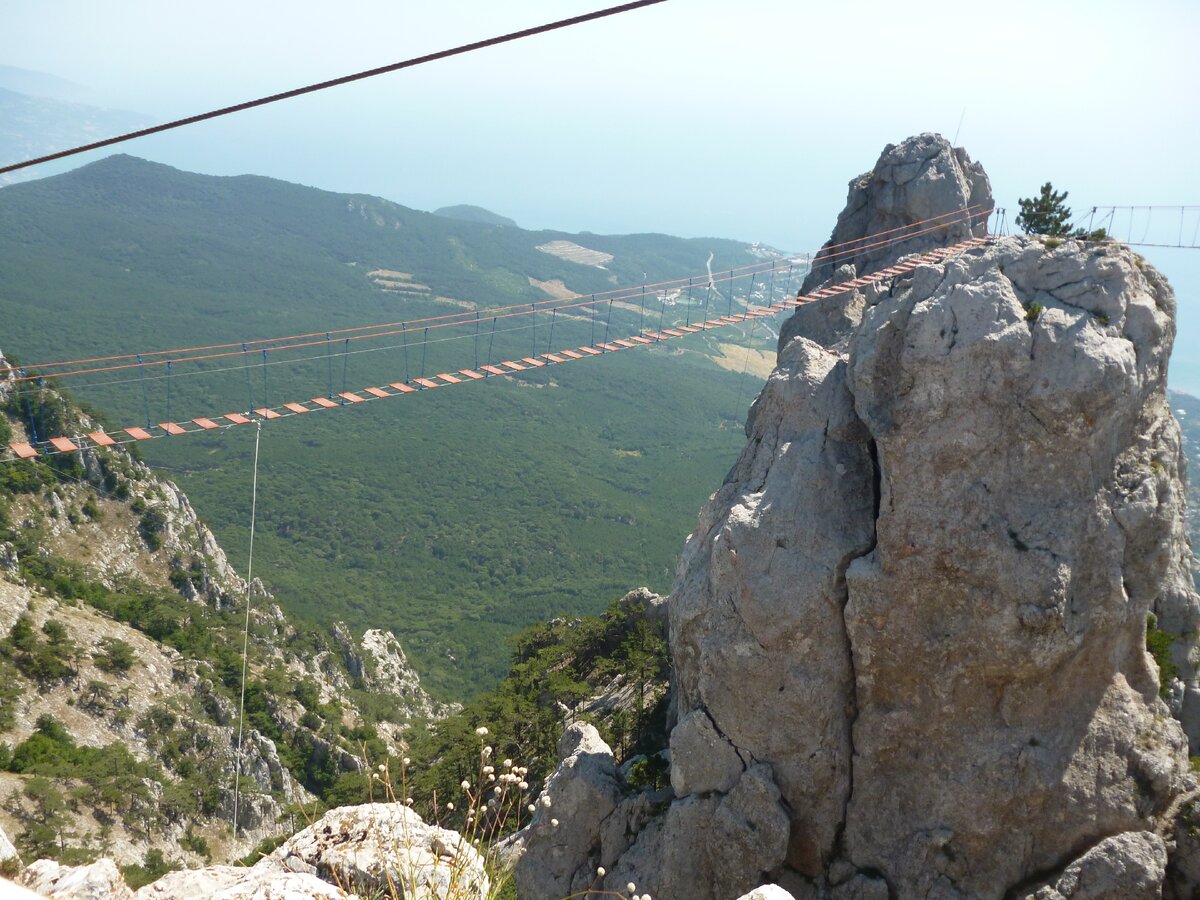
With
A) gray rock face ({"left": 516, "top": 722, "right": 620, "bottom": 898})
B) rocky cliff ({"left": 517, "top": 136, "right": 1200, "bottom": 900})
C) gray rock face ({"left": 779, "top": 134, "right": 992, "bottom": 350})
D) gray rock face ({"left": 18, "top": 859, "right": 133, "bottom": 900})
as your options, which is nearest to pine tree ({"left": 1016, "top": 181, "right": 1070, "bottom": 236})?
gray rock face ({"left": 779, "top": 134, "right": 992, "bottom": 350})

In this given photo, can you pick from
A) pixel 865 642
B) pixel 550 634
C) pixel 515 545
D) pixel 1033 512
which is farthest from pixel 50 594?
pixel 515 545

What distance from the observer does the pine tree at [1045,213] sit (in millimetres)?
31234

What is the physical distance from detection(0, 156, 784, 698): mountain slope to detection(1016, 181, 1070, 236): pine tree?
18306mm

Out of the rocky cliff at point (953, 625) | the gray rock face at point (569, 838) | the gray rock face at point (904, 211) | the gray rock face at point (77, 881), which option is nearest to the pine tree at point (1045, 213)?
the gray rock face at point (904, 211)

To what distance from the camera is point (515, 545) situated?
93.6 meters

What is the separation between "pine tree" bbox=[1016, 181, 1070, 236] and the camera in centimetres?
3123

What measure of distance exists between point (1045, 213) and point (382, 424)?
93.6 metres

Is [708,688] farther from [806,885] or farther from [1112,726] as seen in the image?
[1112,726]

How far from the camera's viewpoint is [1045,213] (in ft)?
104

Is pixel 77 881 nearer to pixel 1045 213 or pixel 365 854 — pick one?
pixel 365 854

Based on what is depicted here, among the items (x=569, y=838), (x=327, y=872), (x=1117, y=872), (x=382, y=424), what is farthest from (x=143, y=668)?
(x=382, y=424)

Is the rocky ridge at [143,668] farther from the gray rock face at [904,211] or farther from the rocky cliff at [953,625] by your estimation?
the gray rock face at [904,211]

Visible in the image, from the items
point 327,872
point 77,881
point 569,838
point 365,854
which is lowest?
point 569,838

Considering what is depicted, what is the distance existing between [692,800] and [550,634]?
18.5 m
